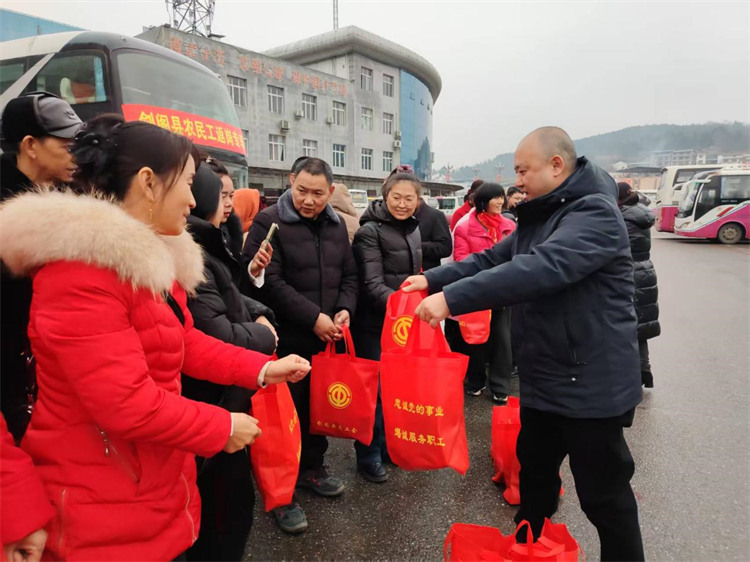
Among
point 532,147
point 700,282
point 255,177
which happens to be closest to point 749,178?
point 700,282

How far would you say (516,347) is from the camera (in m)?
1.89

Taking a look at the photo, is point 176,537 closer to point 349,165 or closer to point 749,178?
point 749,178

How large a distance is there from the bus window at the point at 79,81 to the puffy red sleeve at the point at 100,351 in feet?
20.5

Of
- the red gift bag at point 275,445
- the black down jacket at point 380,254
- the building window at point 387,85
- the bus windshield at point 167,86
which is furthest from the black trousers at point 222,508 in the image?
the building window at point 387,85

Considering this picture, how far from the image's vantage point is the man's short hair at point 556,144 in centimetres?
176

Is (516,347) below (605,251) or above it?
below

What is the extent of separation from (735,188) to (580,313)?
60.2 feet

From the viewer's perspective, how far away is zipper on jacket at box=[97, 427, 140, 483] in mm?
1121

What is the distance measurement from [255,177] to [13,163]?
2633cm

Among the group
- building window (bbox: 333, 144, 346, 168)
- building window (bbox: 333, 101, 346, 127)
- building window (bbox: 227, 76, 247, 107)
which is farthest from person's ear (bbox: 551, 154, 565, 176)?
building window (bbox: 333, 101, 346, 127)

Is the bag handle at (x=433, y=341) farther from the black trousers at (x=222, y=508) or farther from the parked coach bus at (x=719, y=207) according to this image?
the parked coach bus at (x=719, y=207)

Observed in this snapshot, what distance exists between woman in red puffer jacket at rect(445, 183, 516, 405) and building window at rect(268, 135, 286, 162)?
2662cm

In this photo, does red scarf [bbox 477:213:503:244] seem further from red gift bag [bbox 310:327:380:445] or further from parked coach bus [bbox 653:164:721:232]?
parked coach bus [bbox 653:164:721:232]

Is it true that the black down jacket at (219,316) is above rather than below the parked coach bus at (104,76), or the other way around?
below
